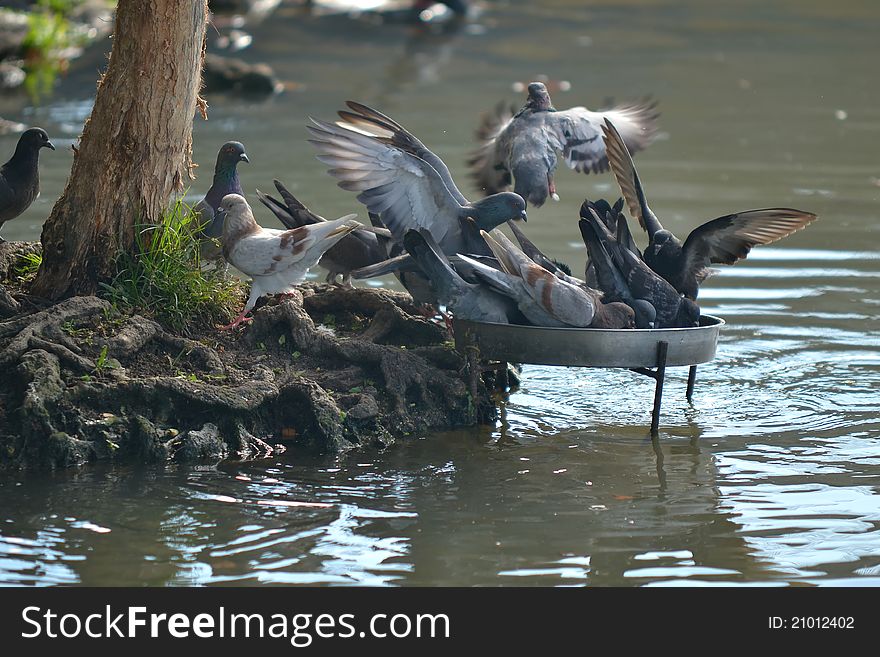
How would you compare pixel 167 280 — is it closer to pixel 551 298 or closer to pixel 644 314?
pixel 551 298

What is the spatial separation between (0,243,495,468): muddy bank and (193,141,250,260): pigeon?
556 mm

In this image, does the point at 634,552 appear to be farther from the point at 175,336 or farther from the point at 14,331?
the point at 14,331

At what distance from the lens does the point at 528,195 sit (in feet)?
24.6

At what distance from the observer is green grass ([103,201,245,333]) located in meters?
6.70

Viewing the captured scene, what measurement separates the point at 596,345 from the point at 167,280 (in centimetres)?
238

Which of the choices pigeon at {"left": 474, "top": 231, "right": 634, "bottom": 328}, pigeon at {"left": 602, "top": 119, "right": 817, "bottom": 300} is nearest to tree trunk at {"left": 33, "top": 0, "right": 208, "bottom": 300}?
pigeon at {"left": 474, "top": 231, "right": 634, "bottom": 328}

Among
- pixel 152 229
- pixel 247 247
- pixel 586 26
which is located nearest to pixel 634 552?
pixel 247 247

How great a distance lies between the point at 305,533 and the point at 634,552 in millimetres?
1394

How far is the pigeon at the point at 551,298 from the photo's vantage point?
248 inches

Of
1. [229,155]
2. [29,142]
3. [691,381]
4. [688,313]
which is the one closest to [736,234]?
[688,313]

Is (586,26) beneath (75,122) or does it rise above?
above

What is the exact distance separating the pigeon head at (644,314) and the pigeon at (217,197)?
8.16 ft

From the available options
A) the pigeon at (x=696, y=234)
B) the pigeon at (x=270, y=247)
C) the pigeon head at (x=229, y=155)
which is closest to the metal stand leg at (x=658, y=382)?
the pigeon at (x=696, y=234)

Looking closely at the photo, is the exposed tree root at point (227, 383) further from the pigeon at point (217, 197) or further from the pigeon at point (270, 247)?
the pigeon at point (217, 197)
